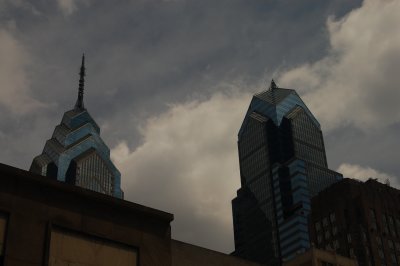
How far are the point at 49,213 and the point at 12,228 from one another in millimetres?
2054

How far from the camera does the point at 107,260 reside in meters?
29.8

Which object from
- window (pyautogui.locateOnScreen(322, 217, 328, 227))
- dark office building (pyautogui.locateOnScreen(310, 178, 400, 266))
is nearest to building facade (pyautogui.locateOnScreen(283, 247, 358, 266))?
dark office building (pyautogui.locateOnScreen(310, 178, 400, 266))

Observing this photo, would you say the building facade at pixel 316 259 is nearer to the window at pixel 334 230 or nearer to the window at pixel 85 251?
the window at pixel 85 251

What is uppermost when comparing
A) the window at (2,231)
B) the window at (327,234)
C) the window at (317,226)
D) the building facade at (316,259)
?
the window at (317,226)

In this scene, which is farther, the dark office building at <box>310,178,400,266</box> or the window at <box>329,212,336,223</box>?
the window at <box>329,212,336,223</box>

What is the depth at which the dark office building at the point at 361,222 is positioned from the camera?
18112cm

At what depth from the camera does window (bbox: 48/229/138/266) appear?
2839 centimetres

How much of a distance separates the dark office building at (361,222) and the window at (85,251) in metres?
157

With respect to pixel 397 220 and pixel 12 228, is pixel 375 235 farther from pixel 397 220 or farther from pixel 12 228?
pixel 12 228

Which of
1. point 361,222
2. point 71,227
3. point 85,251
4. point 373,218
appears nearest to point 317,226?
point 361,222

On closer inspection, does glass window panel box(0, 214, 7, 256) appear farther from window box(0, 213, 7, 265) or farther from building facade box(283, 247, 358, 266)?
building facade box(283, 247, 358, 266)

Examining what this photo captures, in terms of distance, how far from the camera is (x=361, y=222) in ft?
606

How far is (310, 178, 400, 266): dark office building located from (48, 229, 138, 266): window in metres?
157

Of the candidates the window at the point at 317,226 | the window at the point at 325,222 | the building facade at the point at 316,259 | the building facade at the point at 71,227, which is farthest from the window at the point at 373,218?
the building facade at the point at 71,227
